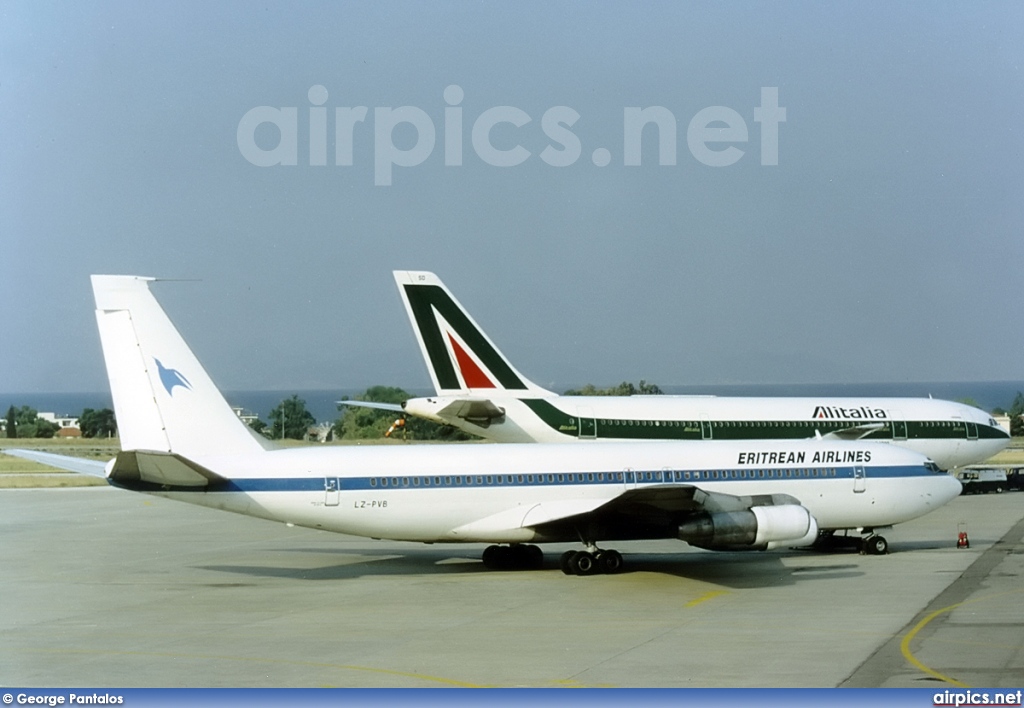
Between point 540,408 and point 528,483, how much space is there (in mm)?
15973

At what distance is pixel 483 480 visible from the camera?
32.3 metres

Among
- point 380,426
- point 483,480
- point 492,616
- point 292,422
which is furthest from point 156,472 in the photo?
point 292,422

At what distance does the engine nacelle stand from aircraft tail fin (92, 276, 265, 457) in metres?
12.5

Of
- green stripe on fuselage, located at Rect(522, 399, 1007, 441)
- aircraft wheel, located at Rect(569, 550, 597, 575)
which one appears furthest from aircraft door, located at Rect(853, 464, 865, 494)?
green stripe on fuselage, located at Rect(522, 399, 1007, 441)

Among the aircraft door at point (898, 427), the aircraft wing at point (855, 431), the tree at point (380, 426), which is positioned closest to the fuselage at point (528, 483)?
the aircraft wing at point (855, 431)

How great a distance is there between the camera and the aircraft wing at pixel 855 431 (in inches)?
1915

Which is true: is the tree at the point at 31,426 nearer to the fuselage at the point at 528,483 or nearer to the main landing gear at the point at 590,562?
the fuselage at the point at 528,483

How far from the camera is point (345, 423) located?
11712cm

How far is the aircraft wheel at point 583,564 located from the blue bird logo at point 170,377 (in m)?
10.9

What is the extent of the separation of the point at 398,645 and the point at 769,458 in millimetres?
15498

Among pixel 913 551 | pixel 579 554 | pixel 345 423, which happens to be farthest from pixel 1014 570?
pixel 345 423

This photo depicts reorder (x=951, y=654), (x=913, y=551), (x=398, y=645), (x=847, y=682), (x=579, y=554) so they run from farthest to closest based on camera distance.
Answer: (x=913, y=551) → (x=579, y=554) → (x=398, y=645) → (x=951, y=654) → (x=847, y=682)

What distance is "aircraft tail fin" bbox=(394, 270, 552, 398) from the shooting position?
4941 cm

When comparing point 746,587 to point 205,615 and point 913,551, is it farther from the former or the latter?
point 205,615
